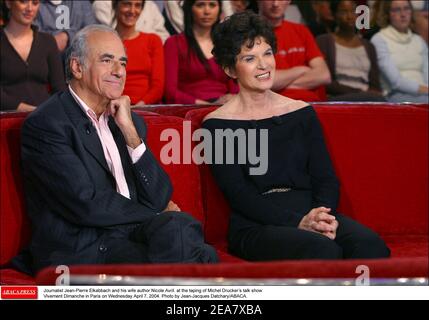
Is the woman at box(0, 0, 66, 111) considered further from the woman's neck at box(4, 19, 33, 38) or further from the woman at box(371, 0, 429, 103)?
the woman at box(371, 0, 429, 103)

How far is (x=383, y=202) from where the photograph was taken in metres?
2.24

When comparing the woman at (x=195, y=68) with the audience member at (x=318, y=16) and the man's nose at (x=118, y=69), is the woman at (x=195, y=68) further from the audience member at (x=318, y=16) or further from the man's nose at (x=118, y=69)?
→ the man's nose at (x=118, y=69)

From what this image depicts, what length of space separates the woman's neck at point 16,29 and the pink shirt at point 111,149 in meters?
0.97

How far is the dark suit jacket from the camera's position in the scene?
1766 mm

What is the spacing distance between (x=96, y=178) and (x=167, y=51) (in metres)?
0.96

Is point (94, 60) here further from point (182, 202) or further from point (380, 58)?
point (380, 58)

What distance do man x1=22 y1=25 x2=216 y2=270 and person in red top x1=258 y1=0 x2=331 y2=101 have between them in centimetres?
94

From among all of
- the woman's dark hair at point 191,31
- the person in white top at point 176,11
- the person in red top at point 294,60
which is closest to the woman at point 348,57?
the person in red top at point 294,60

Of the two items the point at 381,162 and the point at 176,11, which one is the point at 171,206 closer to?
the point at 381,162

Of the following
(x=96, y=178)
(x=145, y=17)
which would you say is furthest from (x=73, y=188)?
(x=145, y=17)

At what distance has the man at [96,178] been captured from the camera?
5.77ft

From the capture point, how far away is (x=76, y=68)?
183 centimetres

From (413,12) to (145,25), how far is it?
1.11m

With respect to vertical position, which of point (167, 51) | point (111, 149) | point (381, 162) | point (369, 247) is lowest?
point (369, 247)
